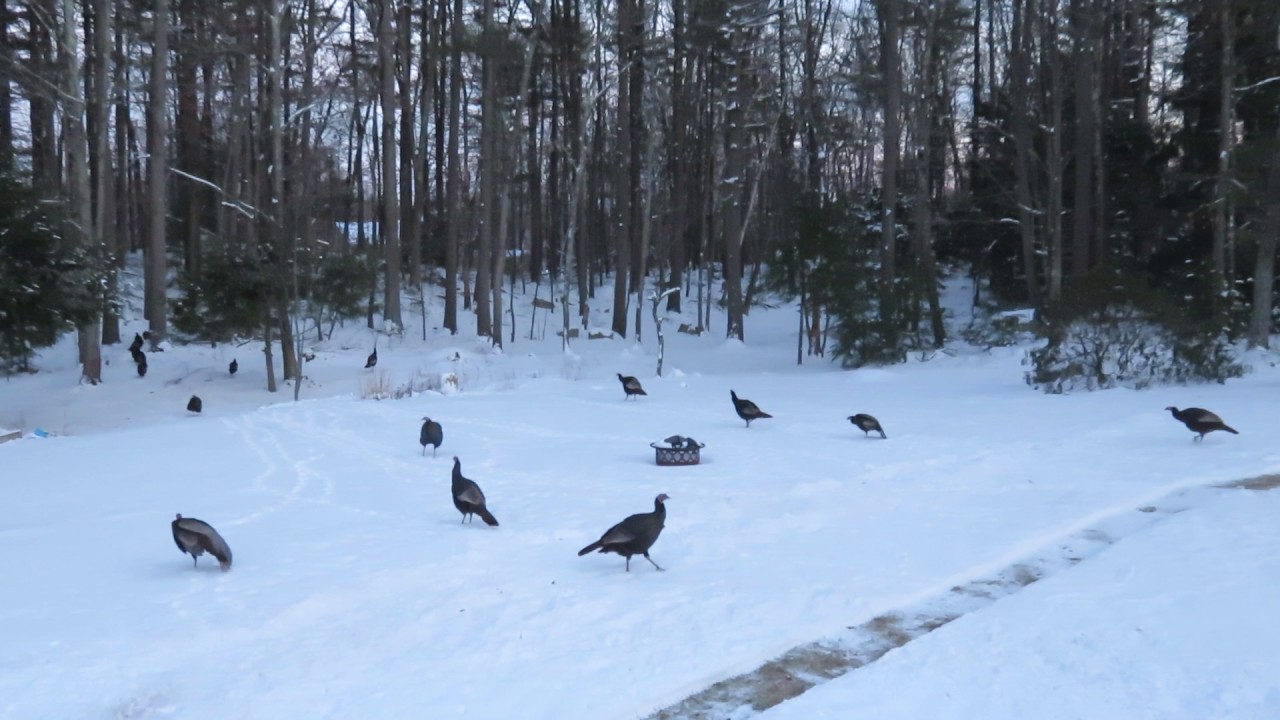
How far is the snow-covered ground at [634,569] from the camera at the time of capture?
223 inches

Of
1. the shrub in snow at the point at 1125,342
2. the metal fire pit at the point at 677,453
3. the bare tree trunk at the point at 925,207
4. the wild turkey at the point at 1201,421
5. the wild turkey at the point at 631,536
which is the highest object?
the bare tree trunk at the point at 925,207

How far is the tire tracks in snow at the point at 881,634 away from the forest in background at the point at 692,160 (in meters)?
11.6

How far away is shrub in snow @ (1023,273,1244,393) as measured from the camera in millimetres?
19141

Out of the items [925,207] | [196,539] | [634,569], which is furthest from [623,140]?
[196,539]

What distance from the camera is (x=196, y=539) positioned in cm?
742

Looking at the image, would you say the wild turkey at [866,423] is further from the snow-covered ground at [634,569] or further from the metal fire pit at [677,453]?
the metal fire pit at [677,453]

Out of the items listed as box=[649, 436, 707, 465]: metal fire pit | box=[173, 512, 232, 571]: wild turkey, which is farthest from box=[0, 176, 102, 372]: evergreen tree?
box=[173, 512, 232, 571]: wild turkey

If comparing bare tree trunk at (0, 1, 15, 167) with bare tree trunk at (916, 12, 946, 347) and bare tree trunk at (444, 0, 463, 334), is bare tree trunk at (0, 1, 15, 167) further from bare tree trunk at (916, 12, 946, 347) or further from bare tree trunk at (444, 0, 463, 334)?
bare tree trunk at (916, 12, 946, 347)

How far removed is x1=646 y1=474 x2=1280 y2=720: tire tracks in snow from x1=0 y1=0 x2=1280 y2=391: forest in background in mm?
11604

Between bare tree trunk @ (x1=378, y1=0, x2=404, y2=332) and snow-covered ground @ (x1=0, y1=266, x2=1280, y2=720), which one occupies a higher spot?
bare tree trunk @ (x1=378, y1=0, x2=404, y2=332)

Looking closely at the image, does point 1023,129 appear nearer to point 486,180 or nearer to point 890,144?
point 890,144

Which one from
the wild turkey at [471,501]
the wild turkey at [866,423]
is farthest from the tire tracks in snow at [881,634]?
the wild turkey at [866,423]

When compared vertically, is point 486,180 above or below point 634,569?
above

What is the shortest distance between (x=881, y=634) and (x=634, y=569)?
2.07 metres
